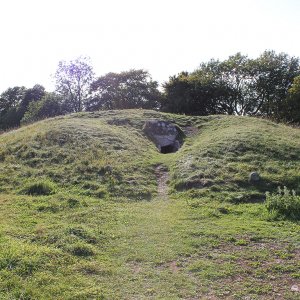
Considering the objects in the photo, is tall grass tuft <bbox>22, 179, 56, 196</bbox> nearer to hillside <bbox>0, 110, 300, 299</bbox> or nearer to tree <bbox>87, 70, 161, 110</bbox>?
hillside <bbox>0, 110, 300, 299</bbox>

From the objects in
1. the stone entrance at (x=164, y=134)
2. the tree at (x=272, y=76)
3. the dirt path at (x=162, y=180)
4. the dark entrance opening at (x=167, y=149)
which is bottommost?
the dirt path at (x=162, y=180)

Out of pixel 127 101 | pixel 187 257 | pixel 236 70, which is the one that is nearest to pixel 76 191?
A: pixel 187 257

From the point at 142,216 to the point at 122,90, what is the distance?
133 ft

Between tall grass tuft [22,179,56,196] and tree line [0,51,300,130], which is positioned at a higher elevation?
tree line [0,51,300,130]

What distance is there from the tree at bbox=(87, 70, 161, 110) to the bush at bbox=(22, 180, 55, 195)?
115ft

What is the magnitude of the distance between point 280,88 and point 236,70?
5.06 meters

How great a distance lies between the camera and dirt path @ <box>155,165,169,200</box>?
13.7 meters

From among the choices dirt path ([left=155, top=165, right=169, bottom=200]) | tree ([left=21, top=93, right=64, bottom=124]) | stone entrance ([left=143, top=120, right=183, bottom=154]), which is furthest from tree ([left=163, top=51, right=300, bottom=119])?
dirt path ([left=155, top=165, right=169, bottom=200])

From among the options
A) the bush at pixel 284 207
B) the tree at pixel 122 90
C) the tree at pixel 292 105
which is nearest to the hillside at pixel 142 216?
the bush at pixel 284 207

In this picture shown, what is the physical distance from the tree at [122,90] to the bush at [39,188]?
3492 cm

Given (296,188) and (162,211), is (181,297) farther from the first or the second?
(296,188)

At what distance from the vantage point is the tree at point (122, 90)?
48531mm

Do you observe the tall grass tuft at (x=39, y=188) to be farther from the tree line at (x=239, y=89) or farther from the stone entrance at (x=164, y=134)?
the tree line at (x=239, y=89)

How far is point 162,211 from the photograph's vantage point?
11586 mm
